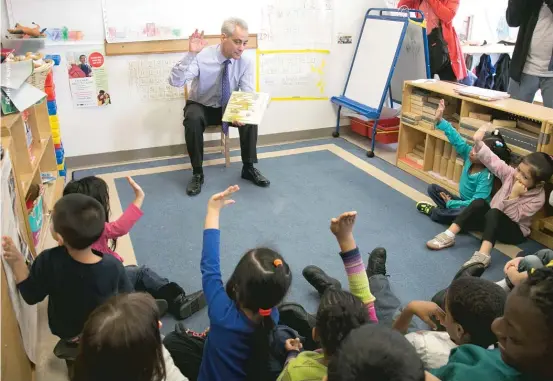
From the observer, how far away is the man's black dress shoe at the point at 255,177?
11.3 ft

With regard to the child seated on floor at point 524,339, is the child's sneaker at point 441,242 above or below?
below

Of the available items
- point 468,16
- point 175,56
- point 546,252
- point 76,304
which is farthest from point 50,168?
point 468,16

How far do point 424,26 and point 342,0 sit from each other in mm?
814

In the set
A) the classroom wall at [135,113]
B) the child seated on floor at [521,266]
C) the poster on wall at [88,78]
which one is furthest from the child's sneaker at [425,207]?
the poster on wall at [88,78]

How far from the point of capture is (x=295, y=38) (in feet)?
13.6

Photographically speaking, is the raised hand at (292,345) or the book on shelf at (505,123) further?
the book on shelf at (505,123)

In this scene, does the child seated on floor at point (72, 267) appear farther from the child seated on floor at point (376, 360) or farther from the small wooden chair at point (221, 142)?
the small wooden chair at point (221, 142)

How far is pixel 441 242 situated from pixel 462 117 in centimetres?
106

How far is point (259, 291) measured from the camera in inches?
49.8

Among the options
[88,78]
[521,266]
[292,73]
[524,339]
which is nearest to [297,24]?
[292,73]

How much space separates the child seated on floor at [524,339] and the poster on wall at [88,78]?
332cm

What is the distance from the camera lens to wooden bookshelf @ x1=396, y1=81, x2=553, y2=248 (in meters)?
2.71

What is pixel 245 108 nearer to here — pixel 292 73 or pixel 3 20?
pixel 292 73

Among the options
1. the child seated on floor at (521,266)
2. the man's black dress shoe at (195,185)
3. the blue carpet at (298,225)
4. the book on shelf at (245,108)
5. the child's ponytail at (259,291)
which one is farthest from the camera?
the book on shelf at (245,108)
